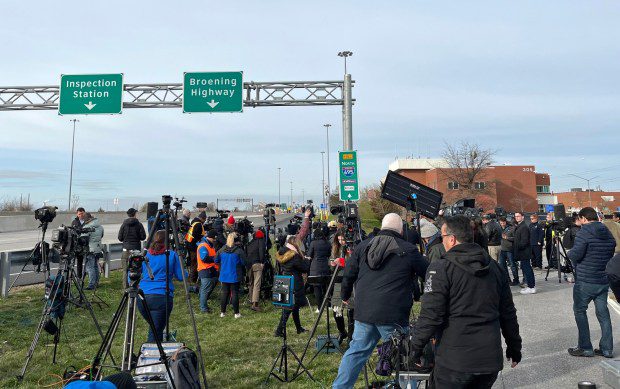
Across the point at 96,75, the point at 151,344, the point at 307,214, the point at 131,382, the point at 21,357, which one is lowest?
the point at 21,357

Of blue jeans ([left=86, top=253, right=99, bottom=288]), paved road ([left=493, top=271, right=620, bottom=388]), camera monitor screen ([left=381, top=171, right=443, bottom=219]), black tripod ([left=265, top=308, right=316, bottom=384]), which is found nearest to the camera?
paved road ([left=493, top=271, right=620, bottom=388])

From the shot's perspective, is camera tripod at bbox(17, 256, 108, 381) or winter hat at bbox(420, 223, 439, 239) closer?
camera tripod at bbox(17, 256, 108, 381)

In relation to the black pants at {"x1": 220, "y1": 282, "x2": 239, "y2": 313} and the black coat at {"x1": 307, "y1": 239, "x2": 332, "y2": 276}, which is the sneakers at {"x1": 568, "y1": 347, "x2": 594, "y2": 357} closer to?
the black coat at {"x1": 307, "y1": 239, "x2": 332, "y2": 276}

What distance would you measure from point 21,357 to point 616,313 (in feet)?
34.0

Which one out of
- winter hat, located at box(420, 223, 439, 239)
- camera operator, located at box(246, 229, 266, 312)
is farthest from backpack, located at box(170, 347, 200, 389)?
camera operator, located at box(246, 229, 266, 312)

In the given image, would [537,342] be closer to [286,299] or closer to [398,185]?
[398,185]

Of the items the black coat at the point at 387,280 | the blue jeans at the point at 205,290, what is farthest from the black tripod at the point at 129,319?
the blue jeans at the point at 205,290

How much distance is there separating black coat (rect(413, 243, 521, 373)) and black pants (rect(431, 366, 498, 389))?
43 millimetres

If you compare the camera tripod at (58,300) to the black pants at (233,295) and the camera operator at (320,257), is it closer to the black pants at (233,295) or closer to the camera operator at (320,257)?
the black pants at (233,295)

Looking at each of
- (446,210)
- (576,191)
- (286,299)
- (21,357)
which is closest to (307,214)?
(446,210)

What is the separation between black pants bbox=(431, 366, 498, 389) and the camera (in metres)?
2.90

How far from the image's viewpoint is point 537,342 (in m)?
6.42

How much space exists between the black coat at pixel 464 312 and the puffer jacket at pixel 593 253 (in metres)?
3.58

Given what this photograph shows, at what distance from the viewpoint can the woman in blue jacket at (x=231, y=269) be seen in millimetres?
8594
